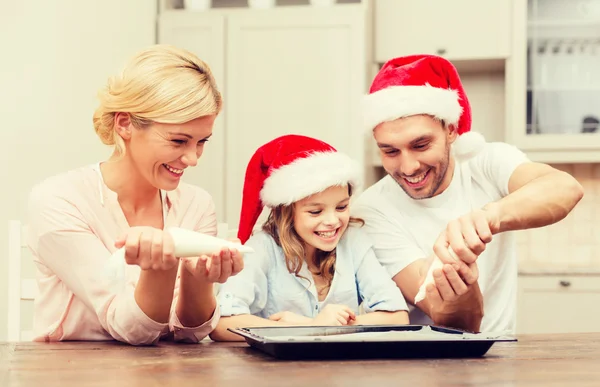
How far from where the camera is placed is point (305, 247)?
1.87 metres

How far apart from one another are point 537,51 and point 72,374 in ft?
9.82

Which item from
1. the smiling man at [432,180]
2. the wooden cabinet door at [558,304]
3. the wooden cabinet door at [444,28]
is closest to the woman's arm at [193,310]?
the smiling man at [432,180]

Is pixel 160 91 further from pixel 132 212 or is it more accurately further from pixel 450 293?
pixel 450 293

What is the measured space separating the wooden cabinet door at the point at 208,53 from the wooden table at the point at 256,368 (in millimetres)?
2154

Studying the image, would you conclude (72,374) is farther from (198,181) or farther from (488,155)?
(198,181)

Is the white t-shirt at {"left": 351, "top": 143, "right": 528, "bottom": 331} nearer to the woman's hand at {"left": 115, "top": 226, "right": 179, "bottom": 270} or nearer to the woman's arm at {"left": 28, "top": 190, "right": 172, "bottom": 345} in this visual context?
the woman's arm at {"left": 28, "top": 190, "right": 172, "bottom": 345}

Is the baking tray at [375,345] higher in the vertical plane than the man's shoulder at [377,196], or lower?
lower

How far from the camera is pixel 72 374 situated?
1038mm

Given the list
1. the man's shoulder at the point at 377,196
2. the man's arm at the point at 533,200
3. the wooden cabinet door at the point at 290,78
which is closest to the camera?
the man's arm at the point at 533,200

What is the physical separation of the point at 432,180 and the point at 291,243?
14.8 inches

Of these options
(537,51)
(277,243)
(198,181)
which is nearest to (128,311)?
(277,243)

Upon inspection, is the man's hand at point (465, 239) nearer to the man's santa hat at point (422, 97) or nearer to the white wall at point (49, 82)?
the man's santa hat at point (422, 97)

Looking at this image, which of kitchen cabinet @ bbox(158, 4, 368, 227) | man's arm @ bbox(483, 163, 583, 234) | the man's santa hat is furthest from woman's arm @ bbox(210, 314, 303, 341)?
kitchen cabinet @ bbox(158, 4, 368, 227)

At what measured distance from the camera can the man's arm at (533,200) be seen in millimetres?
1531
